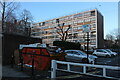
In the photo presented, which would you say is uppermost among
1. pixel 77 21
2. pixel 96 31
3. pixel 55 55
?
pixel 77 21

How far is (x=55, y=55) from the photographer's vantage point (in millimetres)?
9688

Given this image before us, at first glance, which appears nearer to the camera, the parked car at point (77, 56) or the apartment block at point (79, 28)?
the parked car at point (77, 56)

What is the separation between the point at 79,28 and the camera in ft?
266

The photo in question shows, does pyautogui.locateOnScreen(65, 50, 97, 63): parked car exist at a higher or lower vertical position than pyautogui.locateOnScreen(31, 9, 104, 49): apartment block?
lower

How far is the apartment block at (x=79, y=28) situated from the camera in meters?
73.0

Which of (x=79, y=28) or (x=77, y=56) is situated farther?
(x=79, y=28)

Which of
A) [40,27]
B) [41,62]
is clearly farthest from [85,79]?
[40,27]

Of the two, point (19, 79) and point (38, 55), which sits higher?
point (38, 55)

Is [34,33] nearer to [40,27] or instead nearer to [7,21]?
[40,27]

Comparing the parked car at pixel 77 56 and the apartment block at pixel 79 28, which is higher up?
the apartment block at pixel 79 28

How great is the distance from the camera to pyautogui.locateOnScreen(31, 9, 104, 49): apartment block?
73.0m

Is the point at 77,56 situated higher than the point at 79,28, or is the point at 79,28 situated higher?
the point at 79,28

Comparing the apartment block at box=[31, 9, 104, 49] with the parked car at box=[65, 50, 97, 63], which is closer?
the parked car at box=[65, 50, 97, 63]

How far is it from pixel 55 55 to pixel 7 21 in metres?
29.0
